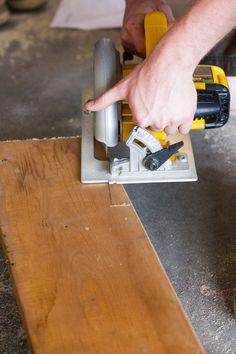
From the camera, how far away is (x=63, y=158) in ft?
5.56

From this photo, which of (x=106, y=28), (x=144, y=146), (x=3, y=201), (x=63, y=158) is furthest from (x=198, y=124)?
(x=106, y=28)

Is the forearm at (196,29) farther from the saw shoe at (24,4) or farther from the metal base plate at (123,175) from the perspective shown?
the saw shoe at (24,4)

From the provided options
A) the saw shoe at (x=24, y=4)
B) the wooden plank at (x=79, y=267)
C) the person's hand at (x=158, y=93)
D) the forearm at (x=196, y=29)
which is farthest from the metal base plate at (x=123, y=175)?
the saw shoe at (x=24, y=4)

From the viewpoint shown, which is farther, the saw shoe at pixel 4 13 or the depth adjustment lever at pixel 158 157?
the saw shoe at pixel 4 13

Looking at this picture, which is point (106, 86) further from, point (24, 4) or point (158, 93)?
point (24, 4)

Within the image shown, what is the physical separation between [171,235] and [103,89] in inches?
23.8

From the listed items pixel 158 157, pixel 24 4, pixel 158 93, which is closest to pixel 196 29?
pixel 158 93

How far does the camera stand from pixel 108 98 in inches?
55.6

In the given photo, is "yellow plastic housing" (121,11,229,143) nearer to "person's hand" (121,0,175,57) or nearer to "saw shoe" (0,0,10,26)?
"person's hand" (121,0,175,57)

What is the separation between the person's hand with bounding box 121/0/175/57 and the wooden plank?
1.43 feet

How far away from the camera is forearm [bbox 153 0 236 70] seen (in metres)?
1.32

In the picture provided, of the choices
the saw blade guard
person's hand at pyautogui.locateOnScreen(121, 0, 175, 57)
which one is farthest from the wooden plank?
person's hand at pyautogui.locateOnScreen(121, 0, 175, 57)

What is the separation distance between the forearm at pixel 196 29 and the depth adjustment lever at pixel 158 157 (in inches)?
11.9

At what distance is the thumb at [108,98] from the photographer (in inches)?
55.0
